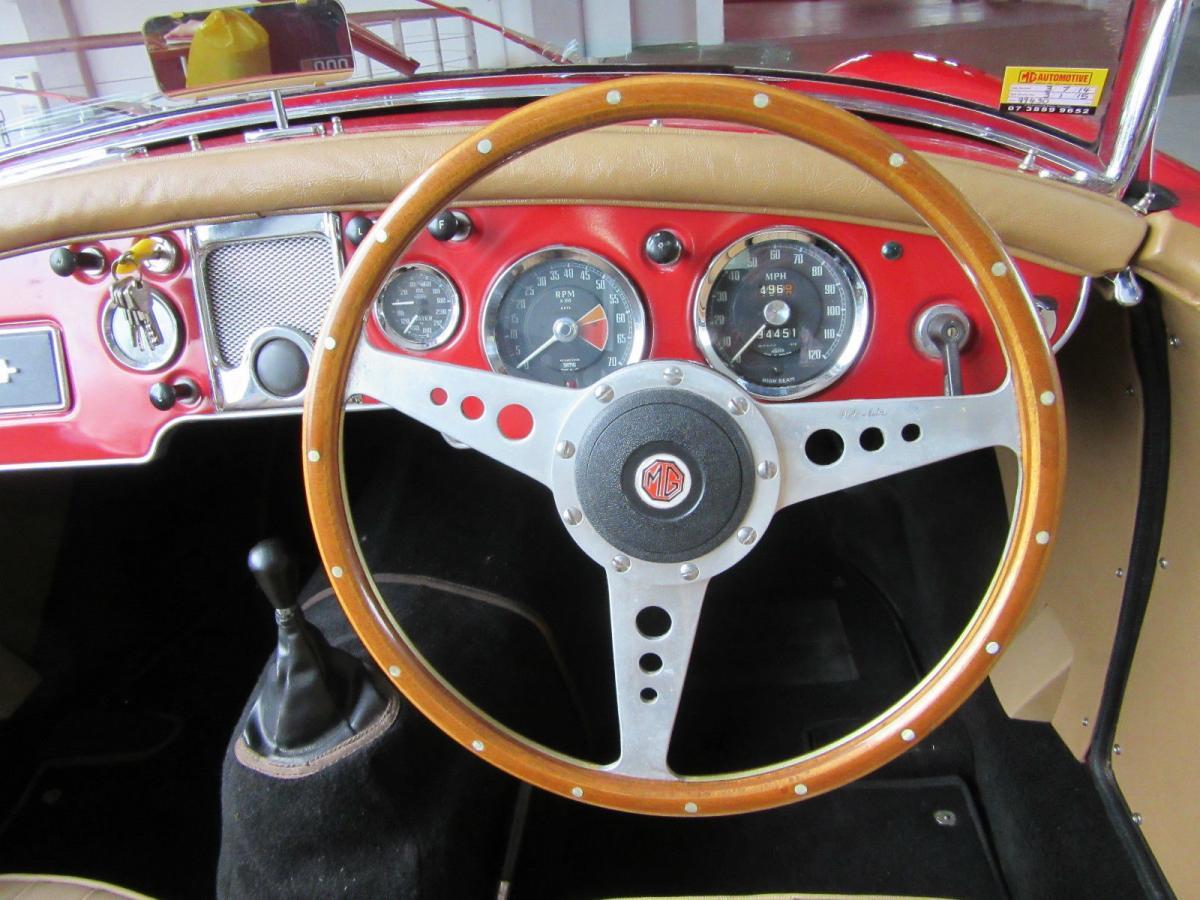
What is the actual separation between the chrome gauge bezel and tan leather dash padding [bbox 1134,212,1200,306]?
56cm

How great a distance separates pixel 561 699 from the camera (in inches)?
62.0

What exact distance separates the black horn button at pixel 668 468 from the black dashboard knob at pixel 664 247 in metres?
0.20

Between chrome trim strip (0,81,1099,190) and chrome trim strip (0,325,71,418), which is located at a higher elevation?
chrome trim strip (0,81,1099,190)

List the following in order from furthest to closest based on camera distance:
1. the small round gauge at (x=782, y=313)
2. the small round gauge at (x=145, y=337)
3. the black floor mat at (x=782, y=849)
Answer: the black floor mat at (x=782, y=849)
the small round gauge at (x=145, y=337)
the small round gauge at (x=782, y=313)

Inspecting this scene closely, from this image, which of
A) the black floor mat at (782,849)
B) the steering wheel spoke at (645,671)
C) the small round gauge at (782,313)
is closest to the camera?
the steering wheel spoke at (645,671)

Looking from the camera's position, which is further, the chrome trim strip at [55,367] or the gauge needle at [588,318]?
the chrome trim strip at [55,367]

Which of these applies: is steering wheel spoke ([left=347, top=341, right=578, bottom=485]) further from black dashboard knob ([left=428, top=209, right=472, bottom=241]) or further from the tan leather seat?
the tan leather seat

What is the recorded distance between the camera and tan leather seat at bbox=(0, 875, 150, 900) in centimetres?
114

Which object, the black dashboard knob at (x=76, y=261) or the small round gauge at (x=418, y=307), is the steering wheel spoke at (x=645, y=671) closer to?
the small round gauge at (x=418, y=307)

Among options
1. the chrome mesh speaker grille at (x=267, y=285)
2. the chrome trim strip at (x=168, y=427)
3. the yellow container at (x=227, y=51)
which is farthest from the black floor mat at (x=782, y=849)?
the yellow container at (x=227, y=51)

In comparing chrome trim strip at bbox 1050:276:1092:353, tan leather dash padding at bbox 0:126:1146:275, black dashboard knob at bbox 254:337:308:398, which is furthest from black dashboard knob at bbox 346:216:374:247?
chrome trim strip at bbox 1050:276:1092:353

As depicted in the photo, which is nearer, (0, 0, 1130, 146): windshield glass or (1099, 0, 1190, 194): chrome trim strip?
(1099, 0, 1190, 194): chrome trim strip

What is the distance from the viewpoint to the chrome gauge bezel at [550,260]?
3.34 feet

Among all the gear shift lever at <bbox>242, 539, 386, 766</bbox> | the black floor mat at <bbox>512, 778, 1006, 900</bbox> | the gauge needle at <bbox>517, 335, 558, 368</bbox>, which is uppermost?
the gauge needle at <bbox>517, 335, 558, 368</bbox>
